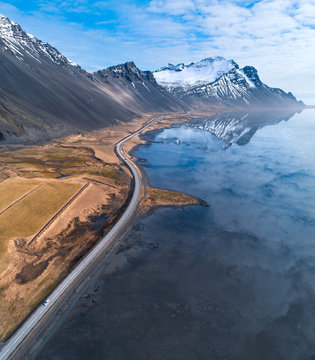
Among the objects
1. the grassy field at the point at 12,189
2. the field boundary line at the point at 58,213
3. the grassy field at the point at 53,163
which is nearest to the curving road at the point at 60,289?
the field boundary line at the point at 58,213

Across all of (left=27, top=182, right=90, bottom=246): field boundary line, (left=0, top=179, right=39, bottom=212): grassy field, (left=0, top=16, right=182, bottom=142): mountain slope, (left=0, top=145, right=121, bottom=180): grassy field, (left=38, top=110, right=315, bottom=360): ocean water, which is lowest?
(left=38, top=110, right=315, bottom=360): ocean water

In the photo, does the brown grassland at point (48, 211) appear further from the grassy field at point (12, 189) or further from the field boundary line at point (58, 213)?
the field boundary line at point (58, 213)

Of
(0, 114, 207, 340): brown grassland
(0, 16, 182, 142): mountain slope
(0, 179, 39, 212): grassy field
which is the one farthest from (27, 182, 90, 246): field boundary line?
(0, 16, 182, 142): mountain slope

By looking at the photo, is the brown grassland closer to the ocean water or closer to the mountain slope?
the ocean water

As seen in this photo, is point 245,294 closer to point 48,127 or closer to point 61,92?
point 48,127

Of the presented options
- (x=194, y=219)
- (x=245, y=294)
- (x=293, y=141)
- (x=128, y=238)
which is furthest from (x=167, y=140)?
(x=245, y=294)

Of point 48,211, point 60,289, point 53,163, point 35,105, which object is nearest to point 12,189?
point 48,211
